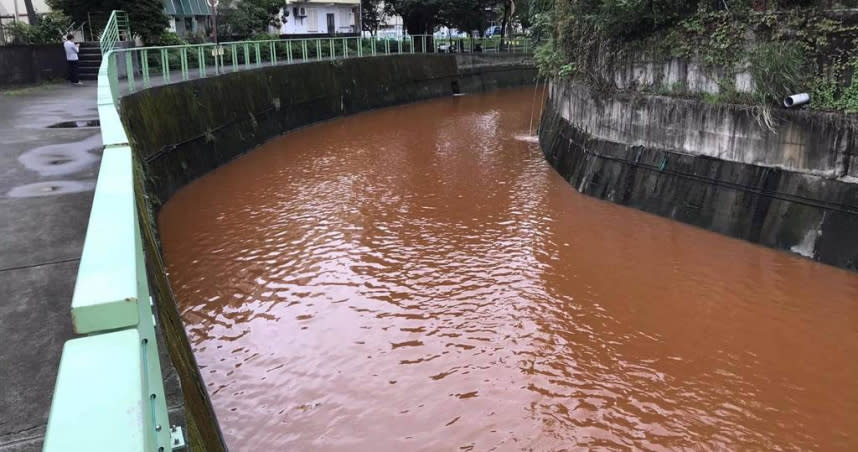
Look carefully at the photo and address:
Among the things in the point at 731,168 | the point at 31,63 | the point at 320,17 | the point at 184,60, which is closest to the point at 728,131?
the point at 731,168

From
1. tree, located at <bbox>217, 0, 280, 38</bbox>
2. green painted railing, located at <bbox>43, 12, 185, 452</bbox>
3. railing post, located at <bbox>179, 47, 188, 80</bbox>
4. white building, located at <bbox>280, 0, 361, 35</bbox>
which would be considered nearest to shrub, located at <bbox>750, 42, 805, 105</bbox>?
green painted railing, located at <bbox>43, 12, 185, 452</bbox>

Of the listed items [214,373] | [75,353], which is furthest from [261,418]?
[75,353]

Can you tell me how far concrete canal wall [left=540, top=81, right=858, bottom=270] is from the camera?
8.52 metres

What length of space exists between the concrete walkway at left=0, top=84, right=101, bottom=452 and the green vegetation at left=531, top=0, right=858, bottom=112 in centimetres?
886

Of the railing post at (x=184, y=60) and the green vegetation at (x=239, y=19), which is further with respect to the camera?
the green vegetation at (x=239, y=19)

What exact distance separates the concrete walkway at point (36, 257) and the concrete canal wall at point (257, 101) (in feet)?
5.80

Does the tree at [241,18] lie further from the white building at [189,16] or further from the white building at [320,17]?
the white building at [320,17]

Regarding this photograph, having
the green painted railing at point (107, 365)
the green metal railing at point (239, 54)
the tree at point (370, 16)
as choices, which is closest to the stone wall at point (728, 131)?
the green metal railing at point (239, 54)

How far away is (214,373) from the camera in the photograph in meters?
6.22

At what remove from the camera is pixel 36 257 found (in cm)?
407

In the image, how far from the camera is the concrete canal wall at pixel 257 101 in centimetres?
1211

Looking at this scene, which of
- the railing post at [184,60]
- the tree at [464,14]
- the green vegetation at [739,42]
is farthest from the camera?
the tree at [464,14]

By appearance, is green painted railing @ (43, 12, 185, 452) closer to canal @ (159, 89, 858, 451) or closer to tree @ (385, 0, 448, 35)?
canal @ (159, 89, 858, 451)

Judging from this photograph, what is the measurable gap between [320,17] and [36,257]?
1612 inches
